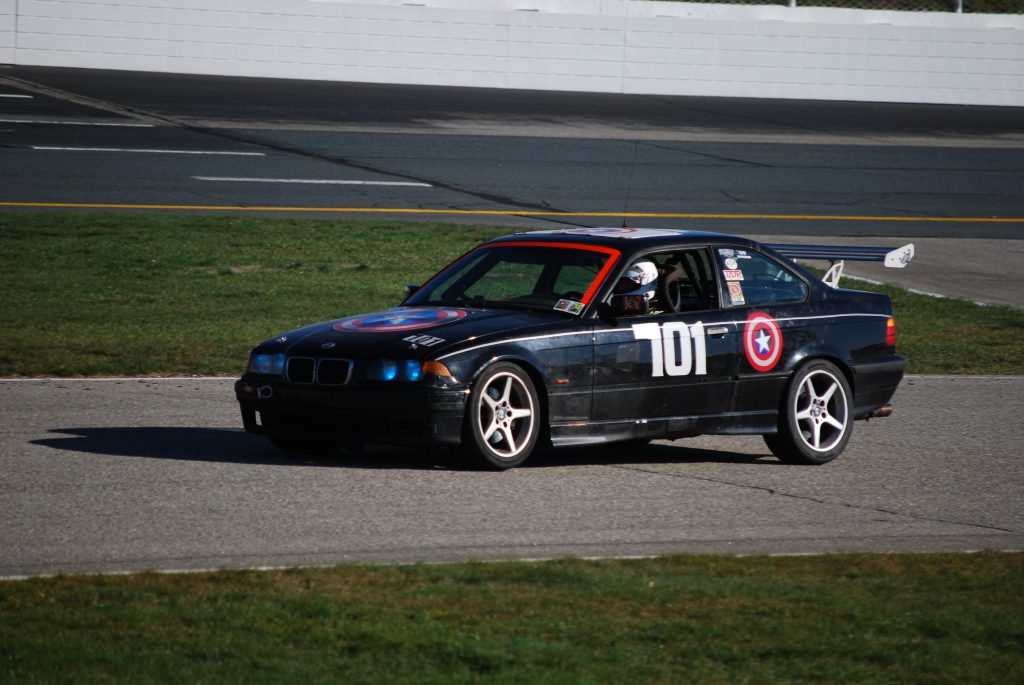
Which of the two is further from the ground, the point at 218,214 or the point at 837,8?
the point at 837,8

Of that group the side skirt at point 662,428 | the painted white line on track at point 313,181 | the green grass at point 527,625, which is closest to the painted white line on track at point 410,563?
the green grass at point 527,625

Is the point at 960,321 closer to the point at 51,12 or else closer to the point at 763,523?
the point at 763,523

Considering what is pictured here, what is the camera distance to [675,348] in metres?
9.47

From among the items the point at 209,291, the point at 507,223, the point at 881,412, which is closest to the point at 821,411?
the point at 881,412

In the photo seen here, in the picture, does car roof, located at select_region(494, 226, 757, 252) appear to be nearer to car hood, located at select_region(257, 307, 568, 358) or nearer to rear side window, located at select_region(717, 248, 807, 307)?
rear side window, located at select_region(717, 248, 807, 307)

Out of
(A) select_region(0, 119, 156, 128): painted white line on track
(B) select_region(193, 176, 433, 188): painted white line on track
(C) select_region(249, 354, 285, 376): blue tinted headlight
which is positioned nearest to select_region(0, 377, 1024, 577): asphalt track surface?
(C) select_region(249, 354, 285, 376): blue tinted headlight

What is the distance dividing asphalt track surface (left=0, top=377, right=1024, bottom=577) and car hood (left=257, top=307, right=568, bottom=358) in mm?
657

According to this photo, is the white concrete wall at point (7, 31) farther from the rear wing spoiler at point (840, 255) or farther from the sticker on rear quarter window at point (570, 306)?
the sticker on rear quarter window at point (570, 306)

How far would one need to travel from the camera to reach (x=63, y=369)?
12367 mm

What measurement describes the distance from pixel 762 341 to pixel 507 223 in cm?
1076

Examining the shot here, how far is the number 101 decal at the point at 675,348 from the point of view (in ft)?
30.8

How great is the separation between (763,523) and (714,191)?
649 inches

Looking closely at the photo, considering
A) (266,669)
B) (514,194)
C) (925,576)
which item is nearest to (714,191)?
(514,194)

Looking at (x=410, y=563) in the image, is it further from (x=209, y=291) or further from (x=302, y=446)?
(x=209, y=291)
